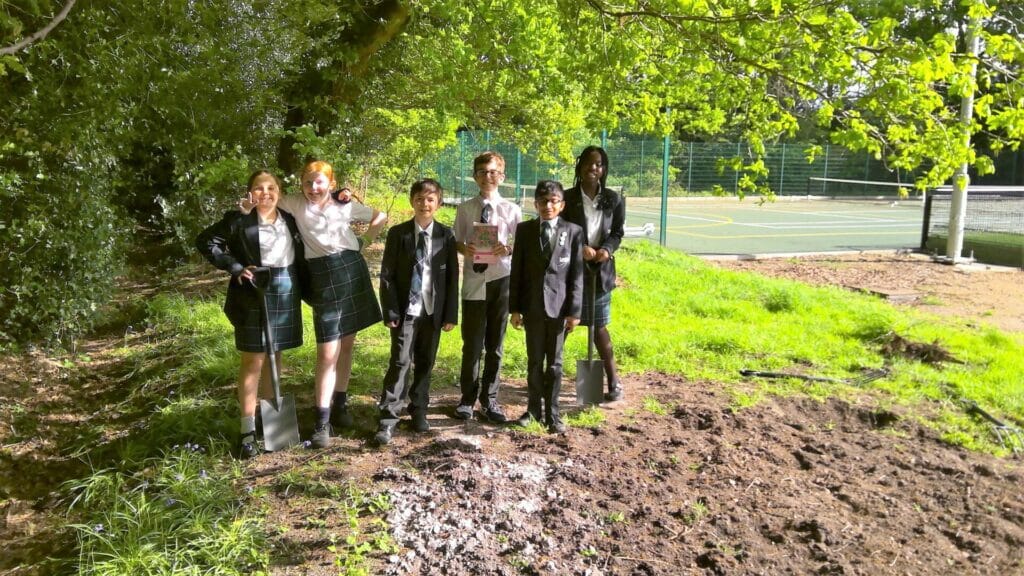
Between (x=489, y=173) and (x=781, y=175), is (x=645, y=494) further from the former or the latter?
(x=781, y=175)

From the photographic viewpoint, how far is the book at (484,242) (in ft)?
14.5

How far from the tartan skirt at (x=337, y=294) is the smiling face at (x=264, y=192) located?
0.41 metres

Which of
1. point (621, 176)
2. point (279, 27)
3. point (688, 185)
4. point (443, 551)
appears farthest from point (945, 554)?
point (688, 185)

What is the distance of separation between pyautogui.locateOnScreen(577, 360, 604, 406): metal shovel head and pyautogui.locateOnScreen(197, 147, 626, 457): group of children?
0.34m

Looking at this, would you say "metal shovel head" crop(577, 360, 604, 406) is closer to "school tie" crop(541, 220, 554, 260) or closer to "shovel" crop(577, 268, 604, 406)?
"shovel" crop(577, 268, 604, 406)

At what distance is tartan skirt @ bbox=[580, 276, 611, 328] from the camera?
192 inches

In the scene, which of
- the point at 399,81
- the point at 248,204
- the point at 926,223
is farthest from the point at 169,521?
the point at 926,223

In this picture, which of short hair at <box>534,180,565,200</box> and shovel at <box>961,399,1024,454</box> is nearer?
short hair at <box>534,180,565,200</box>

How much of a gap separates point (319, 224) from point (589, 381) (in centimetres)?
208

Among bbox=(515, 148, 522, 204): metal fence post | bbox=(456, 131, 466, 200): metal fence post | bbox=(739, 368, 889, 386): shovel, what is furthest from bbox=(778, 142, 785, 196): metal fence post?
bbox=(739, 368, 889, 386): shovel

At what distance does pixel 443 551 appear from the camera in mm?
3188

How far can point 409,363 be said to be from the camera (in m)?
4.51

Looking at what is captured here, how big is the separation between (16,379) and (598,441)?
500cm

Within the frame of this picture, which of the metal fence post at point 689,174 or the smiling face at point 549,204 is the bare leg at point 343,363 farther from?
the metal fence post at point 689,174
